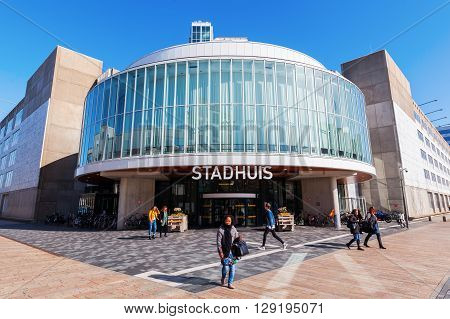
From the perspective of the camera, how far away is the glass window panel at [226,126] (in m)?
18.3

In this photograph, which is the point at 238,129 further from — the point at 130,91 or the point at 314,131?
the point at 130,91

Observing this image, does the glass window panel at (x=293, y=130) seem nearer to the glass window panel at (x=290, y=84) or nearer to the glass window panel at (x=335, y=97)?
the glass window panel at (x=290, y=84)

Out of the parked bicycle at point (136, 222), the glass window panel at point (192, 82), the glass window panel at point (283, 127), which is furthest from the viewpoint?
the parked bicycle at point (136, 222)

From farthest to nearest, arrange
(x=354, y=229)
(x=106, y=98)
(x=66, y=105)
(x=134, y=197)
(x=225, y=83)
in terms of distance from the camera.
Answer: (x=66, y=105)
(x=134, y=197)
(x=106, y=98)
(x=225, y=83)
(x=354, y=229)

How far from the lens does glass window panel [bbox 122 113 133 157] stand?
19.7m

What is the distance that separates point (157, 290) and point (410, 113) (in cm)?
5514

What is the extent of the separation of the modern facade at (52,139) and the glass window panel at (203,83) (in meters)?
26.3

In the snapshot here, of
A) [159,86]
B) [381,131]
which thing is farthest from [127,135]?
[381,131]

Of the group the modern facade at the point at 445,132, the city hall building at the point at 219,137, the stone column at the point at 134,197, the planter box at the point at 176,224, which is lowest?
the planter box at the point at 176,224

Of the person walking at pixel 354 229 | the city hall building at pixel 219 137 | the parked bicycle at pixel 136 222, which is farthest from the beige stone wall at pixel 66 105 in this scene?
the person walking at pixel 354 229

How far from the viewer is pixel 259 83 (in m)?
20.0

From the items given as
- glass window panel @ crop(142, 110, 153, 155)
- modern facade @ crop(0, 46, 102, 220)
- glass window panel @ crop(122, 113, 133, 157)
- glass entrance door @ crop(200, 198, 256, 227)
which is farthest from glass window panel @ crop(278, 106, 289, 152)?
modern facade @ crop(0, 46, 102, 220)

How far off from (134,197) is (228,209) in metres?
A: 8.56
